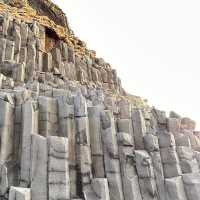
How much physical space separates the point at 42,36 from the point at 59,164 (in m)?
24.0

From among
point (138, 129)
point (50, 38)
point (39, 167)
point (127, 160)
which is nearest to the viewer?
point (39, 167)

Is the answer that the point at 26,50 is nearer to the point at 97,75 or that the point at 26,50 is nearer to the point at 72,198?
the point at 97,75

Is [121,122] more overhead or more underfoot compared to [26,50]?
more underfoot

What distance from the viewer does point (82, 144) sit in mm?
9078

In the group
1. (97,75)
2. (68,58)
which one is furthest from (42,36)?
(97,75)

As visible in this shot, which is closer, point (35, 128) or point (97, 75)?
point (35, 128)

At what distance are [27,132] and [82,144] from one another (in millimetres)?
1670

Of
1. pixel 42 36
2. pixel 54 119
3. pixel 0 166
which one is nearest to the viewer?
pixel 0 166

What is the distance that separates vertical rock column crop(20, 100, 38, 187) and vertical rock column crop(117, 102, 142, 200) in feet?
9.05

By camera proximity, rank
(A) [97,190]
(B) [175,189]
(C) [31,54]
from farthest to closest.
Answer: (C) [31,54]
(B) [175,189]
(A) [97,190]

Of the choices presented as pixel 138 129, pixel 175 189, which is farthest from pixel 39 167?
pixel 175 189

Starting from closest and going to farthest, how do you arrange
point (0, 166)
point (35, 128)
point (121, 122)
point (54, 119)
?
point (0, 166), point (35, 128), point (54, 119), point (121, 122)

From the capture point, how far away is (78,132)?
929cm

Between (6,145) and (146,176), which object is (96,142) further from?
(6,145)
